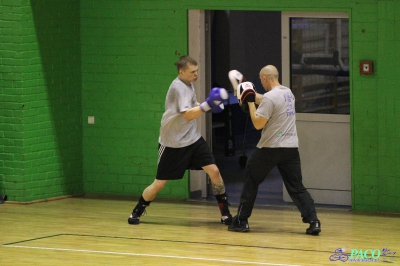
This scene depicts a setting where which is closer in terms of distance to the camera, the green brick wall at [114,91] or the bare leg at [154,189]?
the bare leg at [154,189]

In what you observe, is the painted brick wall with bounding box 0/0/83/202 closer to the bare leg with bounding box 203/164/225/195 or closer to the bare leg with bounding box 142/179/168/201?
the bare leg with bounding box 142/179/168/201

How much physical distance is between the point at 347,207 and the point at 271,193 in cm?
146

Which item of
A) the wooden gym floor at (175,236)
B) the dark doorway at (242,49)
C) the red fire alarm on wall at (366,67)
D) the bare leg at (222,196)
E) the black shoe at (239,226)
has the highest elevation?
the dark doorway at (242,49)

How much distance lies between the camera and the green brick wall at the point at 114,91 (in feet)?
36.4

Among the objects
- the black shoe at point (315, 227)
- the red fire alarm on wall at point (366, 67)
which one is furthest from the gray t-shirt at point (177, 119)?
the red fire alarm on wall at point (366, 67)

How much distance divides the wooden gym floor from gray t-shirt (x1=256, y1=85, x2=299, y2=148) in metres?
1.00

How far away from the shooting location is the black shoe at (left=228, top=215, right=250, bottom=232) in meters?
9.92

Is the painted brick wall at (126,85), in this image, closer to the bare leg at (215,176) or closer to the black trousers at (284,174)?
the bare leg at (215,176)

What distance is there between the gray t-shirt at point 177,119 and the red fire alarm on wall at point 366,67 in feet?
7.53

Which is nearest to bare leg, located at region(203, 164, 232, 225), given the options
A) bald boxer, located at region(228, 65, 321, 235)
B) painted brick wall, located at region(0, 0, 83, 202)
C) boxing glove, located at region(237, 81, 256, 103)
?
bald boxer, located at region(228, 65, 321, 235)

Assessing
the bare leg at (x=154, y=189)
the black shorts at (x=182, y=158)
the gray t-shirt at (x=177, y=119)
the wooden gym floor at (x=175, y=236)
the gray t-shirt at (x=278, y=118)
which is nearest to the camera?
the wooden gym floor at (x=175, y=236)

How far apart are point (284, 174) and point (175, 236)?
1.32 metres

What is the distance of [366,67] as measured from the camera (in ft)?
36.4

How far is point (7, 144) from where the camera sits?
→ 11.9m
